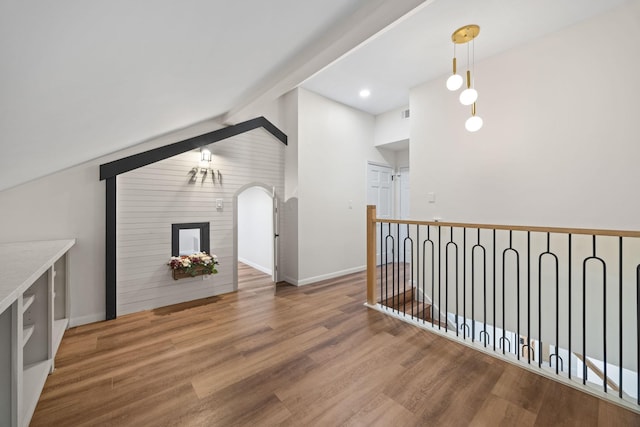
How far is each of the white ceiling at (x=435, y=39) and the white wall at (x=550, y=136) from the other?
214 mm

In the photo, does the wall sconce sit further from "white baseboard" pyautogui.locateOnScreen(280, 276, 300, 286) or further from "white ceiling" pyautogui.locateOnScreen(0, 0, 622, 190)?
"white baseboard" pyautogui.locateOnScreen(280, 276, 300, 286)

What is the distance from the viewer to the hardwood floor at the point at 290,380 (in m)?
1.61

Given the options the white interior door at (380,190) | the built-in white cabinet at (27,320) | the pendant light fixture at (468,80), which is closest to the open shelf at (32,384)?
the built-in white cabinet at (27,320)

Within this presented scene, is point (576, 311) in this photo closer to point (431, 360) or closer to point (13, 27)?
point (431, 360)

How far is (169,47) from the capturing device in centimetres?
94

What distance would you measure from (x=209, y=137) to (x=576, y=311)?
473cm

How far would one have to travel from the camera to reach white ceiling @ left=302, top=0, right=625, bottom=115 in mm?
2410

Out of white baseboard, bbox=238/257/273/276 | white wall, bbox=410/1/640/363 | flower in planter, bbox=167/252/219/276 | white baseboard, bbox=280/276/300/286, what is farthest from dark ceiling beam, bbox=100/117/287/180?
white wall, bbox=410/1/640/363

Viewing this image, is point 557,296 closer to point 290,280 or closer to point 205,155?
point 290,280

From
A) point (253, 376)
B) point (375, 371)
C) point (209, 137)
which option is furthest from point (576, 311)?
point (209, 137)

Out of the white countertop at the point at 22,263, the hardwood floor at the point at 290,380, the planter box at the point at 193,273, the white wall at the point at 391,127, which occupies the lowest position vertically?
the hardwood floor at the point at 290,380

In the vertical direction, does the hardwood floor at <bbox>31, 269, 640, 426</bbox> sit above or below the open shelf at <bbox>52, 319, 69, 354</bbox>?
below

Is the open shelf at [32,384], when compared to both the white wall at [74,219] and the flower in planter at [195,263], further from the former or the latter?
the flower in planter at [195,263]

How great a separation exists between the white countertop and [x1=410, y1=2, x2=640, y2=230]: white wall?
4.05 m
